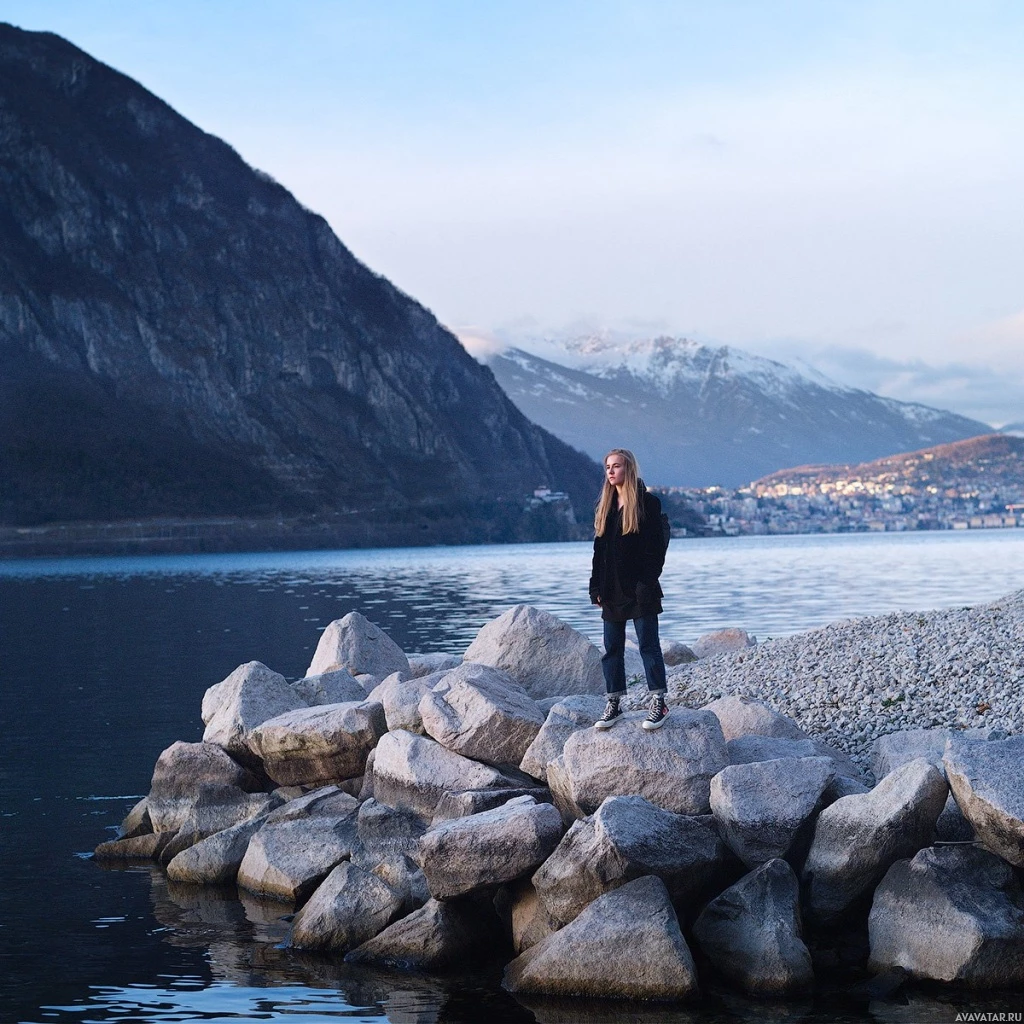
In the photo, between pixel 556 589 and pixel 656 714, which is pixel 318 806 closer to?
pixel 656 714

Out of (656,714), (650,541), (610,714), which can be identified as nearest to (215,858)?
(610,714)

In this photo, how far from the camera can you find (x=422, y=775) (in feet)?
43.8

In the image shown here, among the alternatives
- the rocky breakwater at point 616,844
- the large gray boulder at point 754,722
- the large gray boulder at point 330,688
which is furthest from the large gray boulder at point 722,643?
the large gray boulder at point 754,722

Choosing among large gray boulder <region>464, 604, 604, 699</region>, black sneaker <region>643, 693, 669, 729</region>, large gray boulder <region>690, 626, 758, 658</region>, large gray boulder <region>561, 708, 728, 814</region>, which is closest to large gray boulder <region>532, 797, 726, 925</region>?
large gray boulder <region>561, 708, 728, 814</region>

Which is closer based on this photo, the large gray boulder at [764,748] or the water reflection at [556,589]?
the large gray boulder at [764,748]

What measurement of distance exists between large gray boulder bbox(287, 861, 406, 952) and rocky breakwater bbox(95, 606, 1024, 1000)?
0.02 metres

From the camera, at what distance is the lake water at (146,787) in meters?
10.2

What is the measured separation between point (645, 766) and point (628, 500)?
2420mm

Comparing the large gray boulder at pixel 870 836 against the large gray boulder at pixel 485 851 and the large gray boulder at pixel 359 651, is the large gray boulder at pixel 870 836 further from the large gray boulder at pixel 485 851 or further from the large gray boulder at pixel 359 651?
the large gray boulder at pixel 359 651

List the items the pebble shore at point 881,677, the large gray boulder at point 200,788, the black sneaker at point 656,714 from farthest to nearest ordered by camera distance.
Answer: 1. the large gray boulder at point 200,788
2. the pebble shore at point 881,677
3. the black sneaker at point 656,714

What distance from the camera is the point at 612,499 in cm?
1261

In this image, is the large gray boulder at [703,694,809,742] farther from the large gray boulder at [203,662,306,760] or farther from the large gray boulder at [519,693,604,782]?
the large gray boulder at [203,662,306,760]

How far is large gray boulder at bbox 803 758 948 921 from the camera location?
35.4 ft

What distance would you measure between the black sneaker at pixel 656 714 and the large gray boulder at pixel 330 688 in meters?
6.28
